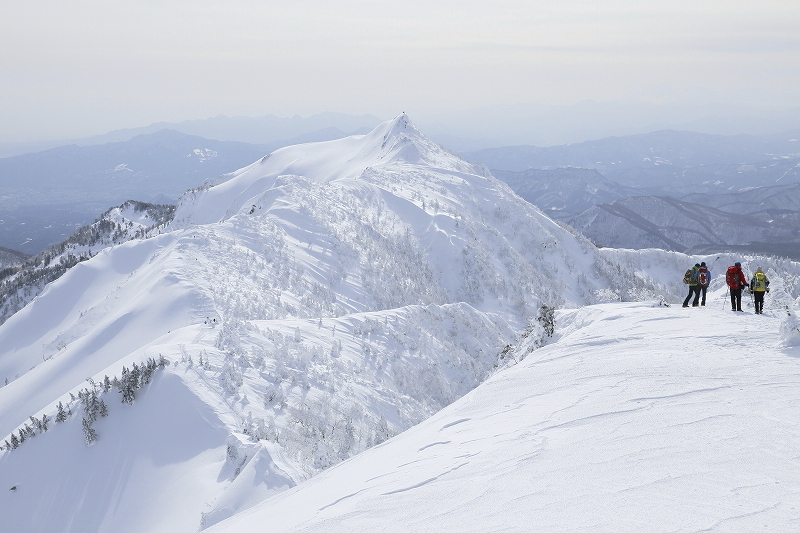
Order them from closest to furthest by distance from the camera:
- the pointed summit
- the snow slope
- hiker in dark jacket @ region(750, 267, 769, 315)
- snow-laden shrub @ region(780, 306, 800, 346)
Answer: the snow slope
snow-laden shrub @ region(780, 306, 800, 346)
hiker in dark jacket @ region(750, 267, 769, 315)
the pointed summit

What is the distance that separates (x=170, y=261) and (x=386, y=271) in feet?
41.4

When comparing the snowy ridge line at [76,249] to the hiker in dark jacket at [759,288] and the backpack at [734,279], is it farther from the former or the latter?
the hiker in dark jacket at [759,288]

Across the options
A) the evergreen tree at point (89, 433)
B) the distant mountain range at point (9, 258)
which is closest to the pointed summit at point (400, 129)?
the evergreen tree at point (89, 433)

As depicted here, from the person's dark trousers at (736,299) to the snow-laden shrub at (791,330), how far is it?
4.26 m

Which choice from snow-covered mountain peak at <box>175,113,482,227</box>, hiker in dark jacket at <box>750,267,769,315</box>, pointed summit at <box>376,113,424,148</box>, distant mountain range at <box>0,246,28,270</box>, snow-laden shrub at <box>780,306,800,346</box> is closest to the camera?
snow-laden shrub at <box>780,306,800,346</box>

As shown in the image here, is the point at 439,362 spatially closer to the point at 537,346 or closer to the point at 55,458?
the point at 537,346

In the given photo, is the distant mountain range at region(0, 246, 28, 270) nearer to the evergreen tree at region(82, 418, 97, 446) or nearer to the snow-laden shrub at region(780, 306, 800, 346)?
the evergreen tree at region(82, 418, 97, 446)

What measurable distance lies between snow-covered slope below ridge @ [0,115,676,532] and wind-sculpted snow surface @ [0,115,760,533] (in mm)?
67

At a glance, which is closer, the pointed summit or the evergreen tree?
the evergreen tree

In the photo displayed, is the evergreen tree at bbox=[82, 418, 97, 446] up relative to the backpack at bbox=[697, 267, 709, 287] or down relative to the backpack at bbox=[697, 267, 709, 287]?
down

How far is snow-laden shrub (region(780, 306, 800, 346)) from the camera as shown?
29.0ft

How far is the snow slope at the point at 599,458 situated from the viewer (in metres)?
4.11

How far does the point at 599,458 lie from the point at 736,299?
1122cm

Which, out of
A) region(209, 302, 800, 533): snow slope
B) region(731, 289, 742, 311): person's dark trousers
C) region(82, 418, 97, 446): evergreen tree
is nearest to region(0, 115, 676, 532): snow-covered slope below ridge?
region(82, 418, 97, 446): evergreen tree
